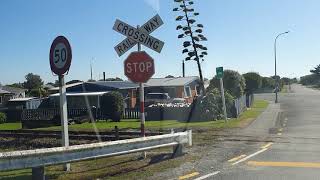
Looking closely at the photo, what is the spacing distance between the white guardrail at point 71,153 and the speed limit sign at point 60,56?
1759mm

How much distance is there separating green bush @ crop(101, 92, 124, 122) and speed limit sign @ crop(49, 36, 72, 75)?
2293 centimetres

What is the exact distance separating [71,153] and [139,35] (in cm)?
429

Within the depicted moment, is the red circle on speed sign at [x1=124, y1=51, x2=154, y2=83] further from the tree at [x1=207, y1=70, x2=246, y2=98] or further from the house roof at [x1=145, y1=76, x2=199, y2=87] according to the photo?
the house roof at [x1=145, y1=76, x2=199, y2=87]

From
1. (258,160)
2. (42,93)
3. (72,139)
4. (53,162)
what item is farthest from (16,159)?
A: (42,93)

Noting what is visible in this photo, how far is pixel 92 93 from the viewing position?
147 feet

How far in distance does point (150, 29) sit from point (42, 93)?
62180mm

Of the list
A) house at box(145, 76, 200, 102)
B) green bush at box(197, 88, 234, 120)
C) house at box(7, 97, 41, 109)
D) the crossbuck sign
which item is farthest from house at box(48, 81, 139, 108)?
the crossbuck sign

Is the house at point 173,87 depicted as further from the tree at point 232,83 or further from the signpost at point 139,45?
the signpost at point 139,45

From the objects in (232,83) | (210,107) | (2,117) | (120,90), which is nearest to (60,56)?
(210,107)

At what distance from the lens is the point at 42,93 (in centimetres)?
7331

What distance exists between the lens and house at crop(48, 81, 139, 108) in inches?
1772

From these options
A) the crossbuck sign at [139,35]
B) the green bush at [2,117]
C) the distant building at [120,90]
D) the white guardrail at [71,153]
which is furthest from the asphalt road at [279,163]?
the green bush at [2,117]

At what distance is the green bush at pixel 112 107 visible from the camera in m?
34.3

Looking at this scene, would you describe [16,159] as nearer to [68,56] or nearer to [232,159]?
[68,56]
